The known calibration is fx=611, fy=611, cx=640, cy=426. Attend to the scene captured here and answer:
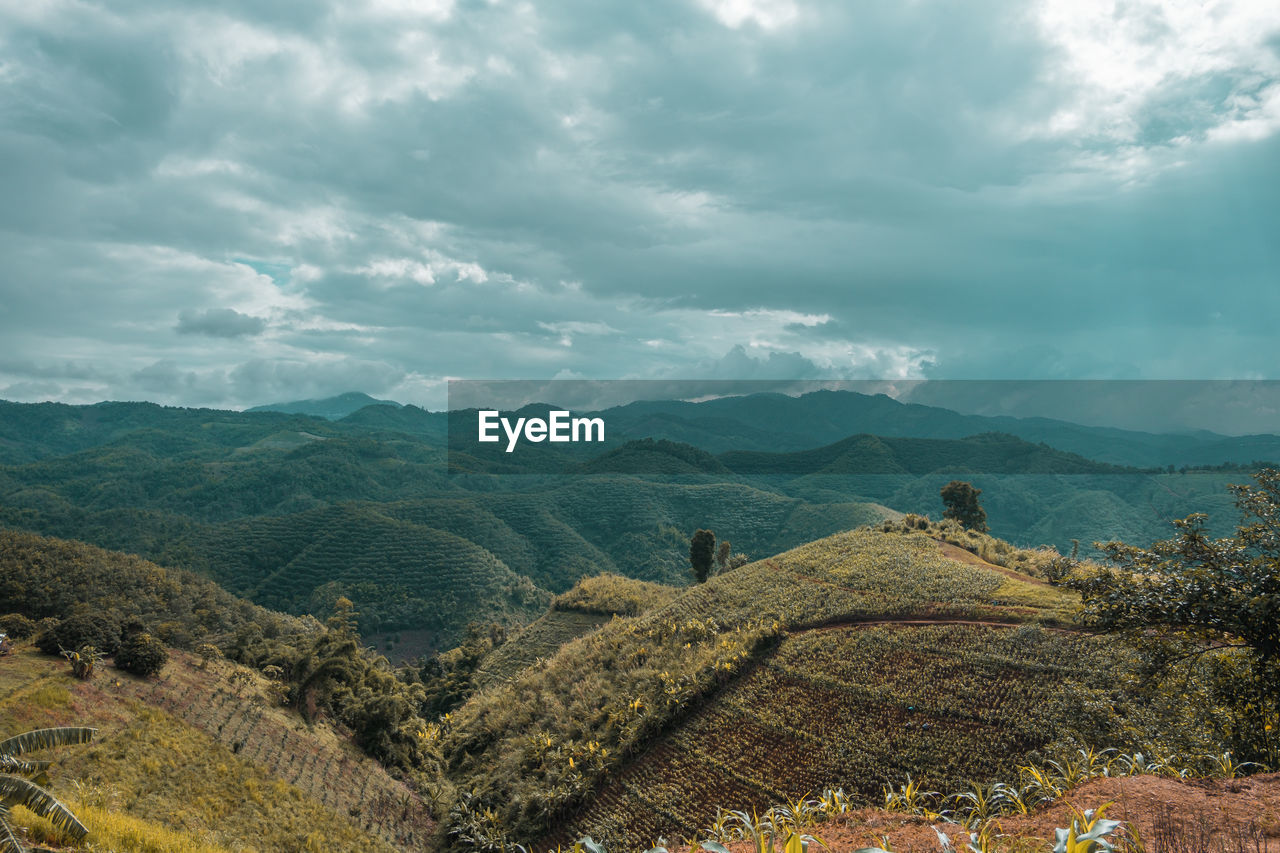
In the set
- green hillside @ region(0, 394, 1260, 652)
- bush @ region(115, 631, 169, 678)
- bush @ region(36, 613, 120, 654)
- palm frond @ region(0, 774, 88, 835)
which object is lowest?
green hillside @ region(0, 394, 1260, 652)

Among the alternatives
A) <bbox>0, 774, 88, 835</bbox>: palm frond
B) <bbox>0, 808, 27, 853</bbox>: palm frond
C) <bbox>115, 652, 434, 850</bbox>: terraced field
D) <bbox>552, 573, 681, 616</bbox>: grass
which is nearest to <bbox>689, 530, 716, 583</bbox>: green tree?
<bbox>552, 573, 681, 616</bbox>: grass

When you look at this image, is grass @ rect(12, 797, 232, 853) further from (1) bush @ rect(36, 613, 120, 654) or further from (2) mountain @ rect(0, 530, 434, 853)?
(1) bush @ rect(36, 613, 120, 654)

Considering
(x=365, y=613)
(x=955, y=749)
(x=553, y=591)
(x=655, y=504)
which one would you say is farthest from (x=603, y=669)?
(x=655, y=504)

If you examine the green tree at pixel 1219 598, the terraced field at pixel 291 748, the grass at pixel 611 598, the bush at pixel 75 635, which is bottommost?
the grass at pixel 611 598

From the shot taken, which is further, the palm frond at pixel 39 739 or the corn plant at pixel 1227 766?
the palm frond at pixel 39 739

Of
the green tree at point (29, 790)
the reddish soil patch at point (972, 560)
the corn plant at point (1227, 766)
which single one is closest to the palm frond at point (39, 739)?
the green tree at point (29, 790)

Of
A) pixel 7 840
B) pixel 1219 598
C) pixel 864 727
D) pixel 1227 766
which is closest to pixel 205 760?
pixel 7 840

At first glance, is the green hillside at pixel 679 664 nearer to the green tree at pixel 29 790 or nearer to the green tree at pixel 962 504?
the green tree at pixel 29 790
